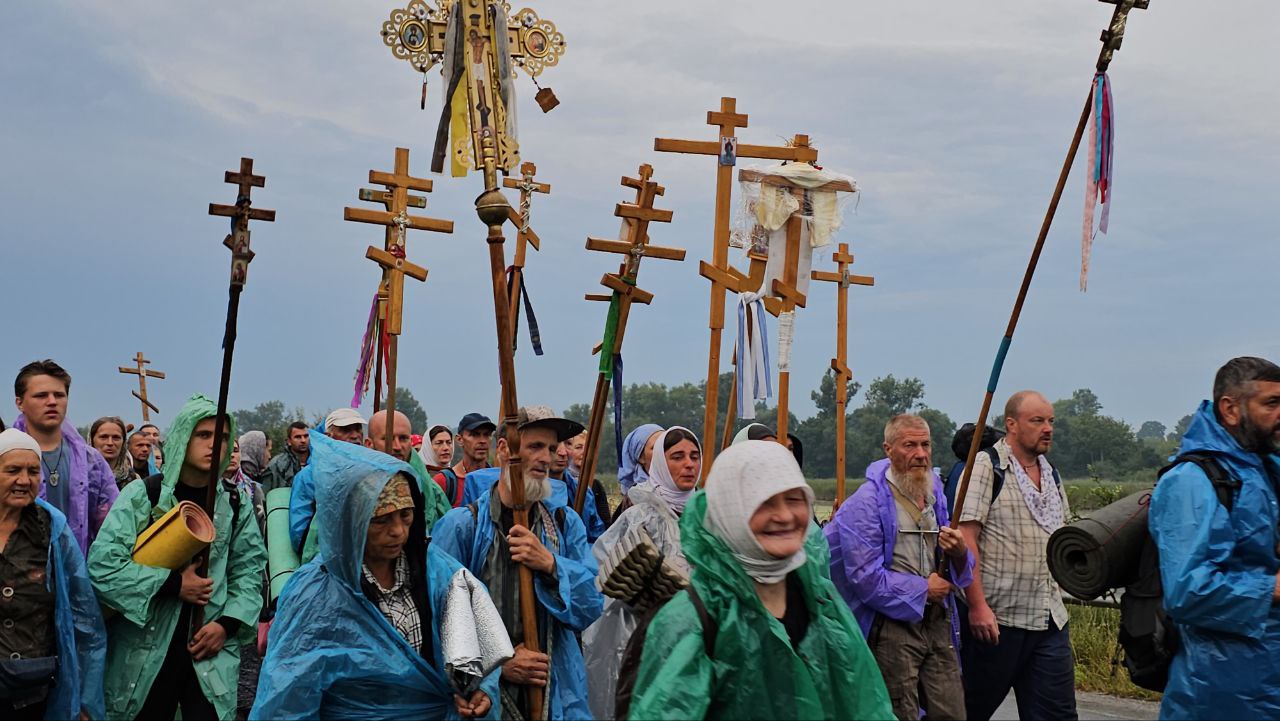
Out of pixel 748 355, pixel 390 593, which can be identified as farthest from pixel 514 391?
pixel 748 355

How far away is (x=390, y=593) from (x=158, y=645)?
205 cm

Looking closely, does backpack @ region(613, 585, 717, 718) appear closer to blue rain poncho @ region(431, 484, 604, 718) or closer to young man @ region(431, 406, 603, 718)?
young man @ region(431, 406, 603, 718)

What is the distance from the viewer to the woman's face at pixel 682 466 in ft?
24.0

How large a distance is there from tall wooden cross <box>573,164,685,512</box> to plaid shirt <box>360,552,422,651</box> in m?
2.55

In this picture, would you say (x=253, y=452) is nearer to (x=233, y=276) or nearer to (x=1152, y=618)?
(x=233, y=276)

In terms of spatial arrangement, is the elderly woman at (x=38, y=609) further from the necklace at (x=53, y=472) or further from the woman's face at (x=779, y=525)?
the woman's face at (x=779, y=525)

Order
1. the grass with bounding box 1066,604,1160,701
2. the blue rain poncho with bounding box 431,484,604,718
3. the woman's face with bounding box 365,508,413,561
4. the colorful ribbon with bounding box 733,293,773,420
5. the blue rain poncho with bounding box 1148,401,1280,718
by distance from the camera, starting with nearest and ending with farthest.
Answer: the woman's face with bounding box 365,508,413,561
the blue rain poncho with bounding box 1148,401,1280,718
the blue rain poncho with bounding box 431,484,604,718
the colorful ribbon with bounding box 733,293,773,420
the grass with bounding box 1066,604,1160,701

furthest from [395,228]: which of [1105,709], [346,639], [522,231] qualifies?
[1105,709]

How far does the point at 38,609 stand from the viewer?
598 cm

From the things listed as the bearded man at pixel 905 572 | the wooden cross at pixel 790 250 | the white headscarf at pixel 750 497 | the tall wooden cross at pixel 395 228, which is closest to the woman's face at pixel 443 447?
the tall wooden cross at pixel 395 228

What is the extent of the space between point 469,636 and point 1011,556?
372cm

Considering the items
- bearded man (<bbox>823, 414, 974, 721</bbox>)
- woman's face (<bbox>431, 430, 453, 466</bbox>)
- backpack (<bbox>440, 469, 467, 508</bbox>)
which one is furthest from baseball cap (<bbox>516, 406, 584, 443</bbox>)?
woman's face (<bbox>431, 430, 453, 466</bbox>)

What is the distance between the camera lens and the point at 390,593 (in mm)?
4965

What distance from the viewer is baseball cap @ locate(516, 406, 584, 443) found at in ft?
19.6
